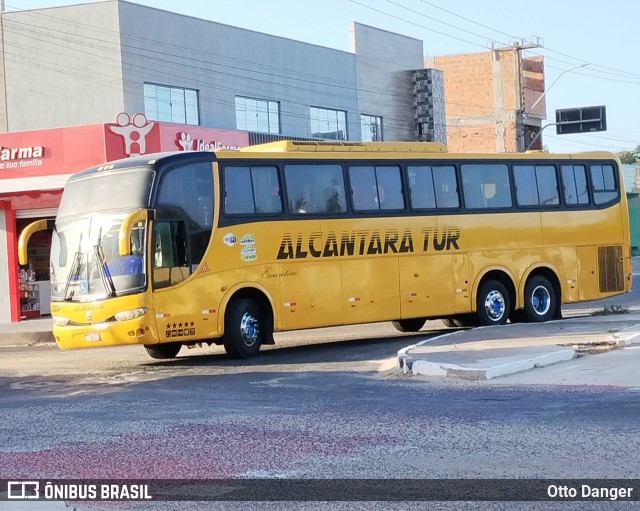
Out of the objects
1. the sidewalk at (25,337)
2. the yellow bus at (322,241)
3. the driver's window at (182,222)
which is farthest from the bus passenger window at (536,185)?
the sidewalk at (25,337)

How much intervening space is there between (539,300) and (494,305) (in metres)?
1.42

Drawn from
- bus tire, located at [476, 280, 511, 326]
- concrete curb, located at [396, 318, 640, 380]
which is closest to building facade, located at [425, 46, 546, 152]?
bus tire, located at [476, 280, 511, 326]

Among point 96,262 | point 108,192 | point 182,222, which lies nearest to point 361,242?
point 182,222

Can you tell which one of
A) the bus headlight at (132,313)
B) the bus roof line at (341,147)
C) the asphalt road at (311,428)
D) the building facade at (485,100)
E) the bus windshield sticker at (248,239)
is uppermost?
the building facade at (485,100)

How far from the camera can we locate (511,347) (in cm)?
1656

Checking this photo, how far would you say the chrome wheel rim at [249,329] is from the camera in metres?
18.5

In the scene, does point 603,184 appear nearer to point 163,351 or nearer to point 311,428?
point 163,351

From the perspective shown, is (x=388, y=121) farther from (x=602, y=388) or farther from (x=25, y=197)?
(x=602, y=388)

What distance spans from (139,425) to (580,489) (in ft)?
16.7

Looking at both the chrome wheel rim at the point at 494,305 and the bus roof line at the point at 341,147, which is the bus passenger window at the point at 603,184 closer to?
the chrome wheel rim at the point at 494,305

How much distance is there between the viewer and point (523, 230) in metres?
23.3

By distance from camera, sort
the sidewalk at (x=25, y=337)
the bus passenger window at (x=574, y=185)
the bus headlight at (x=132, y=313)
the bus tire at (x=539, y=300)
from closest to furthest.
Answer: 1. the bus headlight at (x=132, y=313)
2. the bus tire at (x=539, y=300)
3. the bus passenger window at (x=574, y=185)
4. the sidewalk at (x=25, y=337)

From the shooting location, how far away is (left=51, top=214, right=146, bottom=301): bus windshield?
1717cm

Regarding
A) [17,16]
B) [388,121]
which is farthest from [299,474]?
[388,121]
